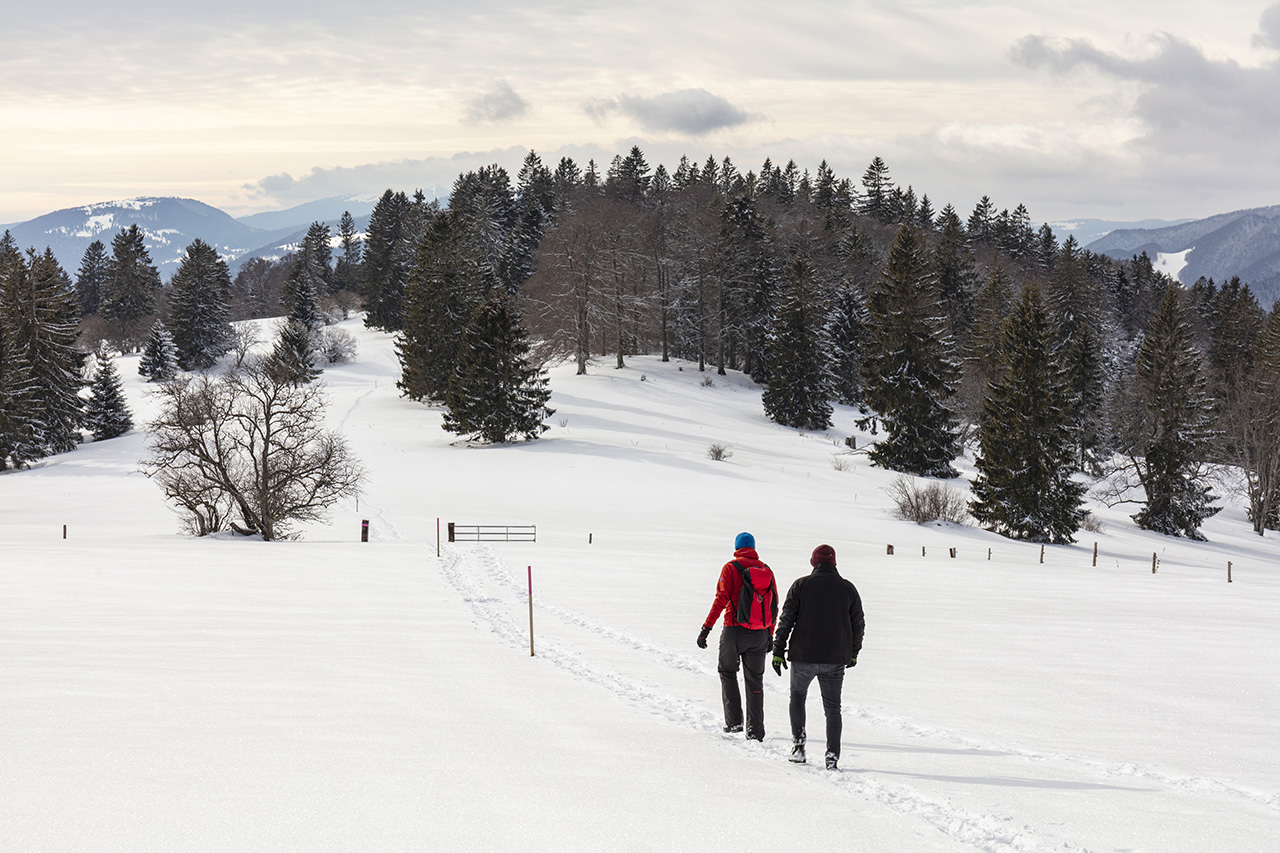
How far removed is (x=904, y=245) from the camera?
174 ft

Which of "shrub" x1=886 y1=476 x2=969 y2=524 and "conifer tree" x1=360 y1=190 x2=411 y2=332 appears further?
"conifer tree" x1=360 y1=190 x2=411 y2=332

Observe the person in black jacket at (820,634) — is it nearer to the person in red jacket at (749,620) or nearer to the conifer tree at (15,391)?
the person in red jacket at (749,620)

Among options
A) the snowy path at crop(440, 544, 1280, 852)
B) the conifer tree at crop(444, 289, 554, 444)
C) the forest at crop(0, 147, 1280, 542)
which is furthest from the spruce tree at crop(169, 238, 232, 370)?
the snowy path at crop(440, 544, 1280, 852)

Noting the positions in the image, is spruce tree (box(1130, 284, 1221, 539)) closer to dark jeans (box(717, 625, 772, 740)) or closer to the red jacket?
dark jeans (box(717, 625, 772, 740))

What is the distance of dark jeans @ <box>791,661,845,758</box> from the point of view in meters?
8.02

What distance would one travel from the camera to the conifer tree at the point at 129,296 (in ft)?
324

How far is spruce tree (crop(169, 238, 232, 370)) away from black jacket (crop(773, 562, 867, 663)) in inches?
3332

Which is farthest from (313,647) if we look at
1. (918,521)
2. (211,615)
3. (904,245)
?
(904,245)

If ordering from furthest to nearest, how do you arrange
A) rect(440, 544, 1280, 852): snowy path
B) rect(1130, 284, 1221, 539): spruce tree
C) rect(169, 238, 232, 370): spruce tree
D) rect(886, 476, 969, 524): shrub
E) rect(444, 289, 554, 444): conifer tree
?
rect(169, 238, 232, 370): spruce tree → rect(444, 289, 554, 444): conifer tree → rect(1130, 284, 1221, 539): spruce tree → rect(886, 476, 969, 524): shrub → rect(440, 544, 1280, 852): snowy path

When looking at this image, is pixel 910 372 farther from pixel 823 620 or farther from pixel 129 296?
pixel 129 296

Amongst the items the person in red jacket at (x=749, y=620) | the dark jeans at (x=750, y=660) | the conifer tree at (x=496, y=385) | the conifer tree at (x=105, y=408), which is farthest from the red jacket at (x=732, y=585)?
the conifer tree at (x=105, y=408)

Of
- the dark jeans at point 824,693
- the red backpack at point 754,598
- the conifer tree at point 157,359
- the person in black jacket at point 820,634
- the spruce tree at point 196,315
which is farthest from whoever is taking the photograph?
the spruce tree at point 196,315

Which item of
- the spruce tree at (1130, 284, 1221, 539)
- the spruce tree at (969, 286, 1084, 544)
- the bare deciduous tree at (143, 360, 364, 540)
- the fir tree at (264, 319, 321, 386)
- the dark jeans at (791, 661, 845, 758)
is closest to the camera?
the dark jeans at (791, 661, 845, 758)

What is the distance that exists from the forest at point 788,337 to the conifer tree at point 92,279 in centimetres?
1842
